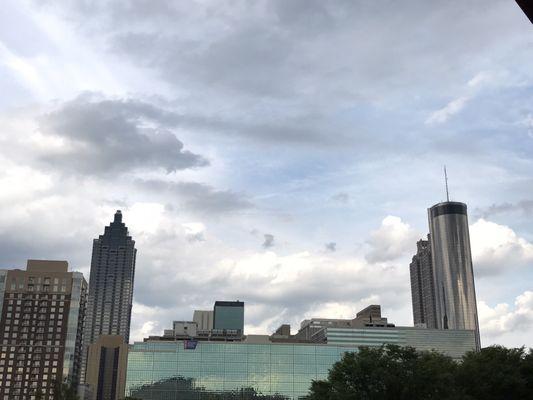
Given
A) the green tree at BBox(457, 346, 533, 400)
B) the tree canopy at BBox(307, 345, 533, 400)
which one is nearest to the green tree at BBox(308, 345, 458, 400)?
the tree canopy at BBox(307, 345, 533, 400)

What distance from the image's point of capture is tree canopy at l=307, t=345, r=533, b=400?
2520 inches

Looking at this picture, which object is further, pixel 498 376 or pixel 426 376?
pixel 498 376

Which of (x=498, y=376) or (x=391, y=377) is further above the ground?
(x=498, y=376)

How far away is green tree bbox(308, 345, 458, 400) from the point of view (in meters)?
63.8

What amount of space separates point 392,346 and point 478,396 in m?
12.8

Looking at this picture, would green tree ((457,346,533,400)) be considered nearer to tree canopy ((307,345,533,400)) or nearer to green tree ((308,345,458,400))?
tree canopy ((307,345,533,400))

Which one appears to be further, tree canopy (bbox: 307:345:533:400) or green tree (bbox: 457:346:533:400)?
green tree (bbox: 457:346:533:400)

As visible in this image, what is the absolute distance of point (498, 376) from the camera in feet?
228

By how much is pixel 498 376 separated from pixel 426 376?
11.2m

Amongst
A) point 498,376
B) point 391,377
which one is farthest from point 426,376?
point 498,376

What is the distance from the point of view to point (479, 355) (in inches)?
2968

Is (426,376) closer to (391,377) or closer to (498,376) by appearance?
(391,377)

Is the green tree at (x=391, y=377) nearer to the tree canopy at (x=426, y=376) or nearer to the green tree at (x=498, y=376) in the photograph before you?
the tree canopy at (x=426, y=376)

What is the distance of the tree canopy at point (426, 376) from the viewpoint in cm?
6400
